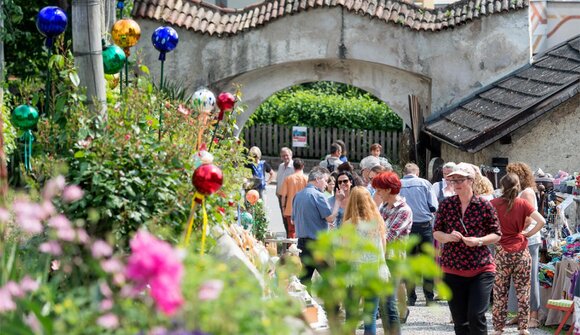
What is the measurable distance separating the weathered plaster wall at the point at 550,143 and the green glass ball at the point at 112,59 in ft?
33.5

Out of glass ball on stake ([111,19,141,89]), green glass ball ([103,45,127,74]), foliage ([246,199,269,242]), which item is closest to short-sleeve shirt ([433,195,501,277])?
glass ball on stake ([111,19,141,89])

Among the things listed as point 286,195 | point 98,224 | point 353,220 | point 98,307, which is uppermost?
point 98,307

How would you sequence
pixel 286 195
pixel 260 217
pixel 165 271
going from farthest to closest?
pixel 286 195 < pixel 260 217 < pixel 165 271

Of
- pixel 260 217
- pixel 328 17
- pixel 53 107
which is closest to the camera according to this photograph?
pixel 53 107

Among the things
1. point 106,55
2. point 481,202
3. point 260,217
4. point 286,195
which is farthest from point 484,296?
point 286,195

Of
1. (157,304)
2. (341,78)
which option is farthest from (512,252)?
(341,78)

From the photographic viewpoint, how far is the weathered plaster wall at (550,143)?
16703 millimetres

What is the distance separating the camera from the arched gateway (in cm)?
1919

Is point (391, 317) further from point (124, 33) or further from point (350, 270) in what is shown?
point (350, 270)

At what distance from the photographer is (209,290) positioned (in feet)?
11.1

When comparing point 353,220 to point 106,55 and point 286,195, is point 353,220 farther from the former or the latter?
point 286,195

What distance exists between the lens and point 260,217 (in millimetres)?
14484

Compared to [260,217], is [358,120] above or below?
below

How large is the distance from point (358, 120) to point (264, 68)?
14995mm
